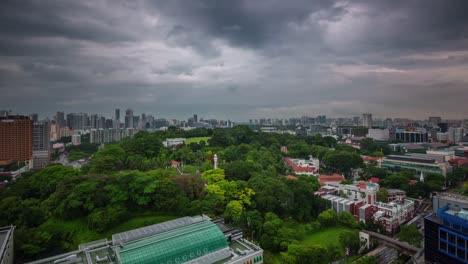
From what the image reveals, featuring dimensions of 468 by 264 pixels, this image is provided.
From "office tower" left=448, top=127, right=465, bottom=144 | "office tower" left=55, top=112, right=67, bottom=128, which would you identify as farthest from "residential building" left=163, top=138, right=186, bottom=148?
"office tower" left=448, top=127, right=465, bottom=144

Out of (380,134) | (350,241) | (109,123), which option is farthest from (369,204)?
(109,123)

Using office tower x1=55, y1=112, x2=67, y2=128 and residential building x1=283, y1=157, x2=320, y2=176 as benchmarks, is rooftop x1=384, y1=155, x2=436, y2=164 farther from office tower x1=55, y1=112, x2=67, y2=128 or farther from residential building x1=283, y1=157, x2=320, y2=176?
office tower x1=55, y1=112, x2=67, y2=128

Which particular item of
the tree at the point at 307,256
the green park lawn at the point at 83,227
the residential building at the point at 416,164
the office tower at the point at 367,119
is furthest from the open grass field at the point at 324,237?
the office tower at the point at 367,119

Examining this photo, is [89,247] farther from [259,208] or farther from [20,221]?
[259,208]

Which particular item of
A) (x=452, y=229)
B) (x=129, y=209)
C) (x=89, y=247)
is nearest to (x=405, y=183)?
(x=452, y=229)

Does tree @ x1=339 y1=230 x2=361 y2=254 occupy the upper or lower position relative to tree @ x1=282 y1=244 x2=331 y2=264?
lower

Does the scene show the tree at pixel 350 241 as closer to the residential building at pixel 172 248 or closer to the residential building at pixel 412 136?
the residential building at pixel 172 248
